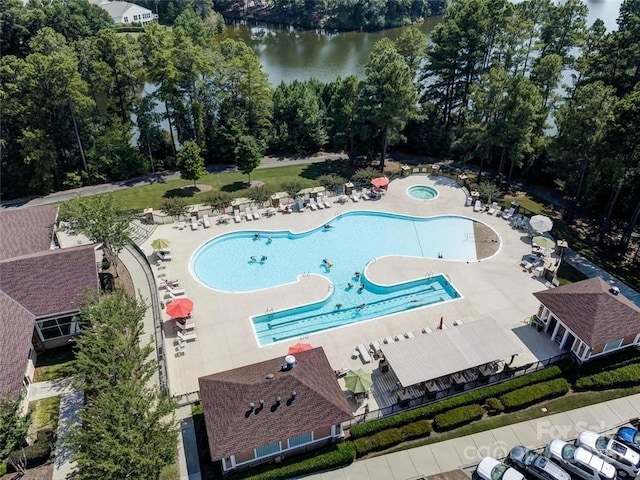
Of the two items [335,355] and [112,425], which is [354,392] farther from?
[112,425]

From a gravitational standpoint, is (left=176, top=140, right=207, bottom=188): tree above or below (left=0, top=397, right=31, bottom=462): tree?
above

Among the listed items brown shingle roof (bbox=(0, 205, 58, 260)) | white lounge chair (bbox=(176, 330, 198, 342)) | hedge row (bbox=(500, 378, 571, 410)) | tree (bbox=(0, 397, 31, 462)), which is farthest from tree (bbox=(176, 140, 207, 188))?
hedge row (bbox=(500, 378, 571, 410))

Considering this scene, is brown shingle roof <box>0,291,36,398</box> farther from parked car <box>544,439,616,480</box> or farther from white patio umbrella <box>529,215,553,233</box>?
white patio umbrella <box>529,215,553,233</box>

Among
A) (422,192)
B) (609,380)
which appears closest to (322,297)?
(609,380)

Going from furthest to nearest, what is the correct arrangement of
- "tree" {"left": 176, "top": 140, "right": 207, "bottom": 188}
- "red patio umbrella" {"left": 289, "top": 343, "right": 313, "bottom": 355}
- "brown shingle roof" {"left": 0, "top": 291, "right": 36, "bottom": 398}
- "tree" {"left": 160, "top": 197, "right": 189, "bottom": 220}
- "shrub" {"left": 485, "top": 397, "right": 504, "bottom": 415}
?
"tree" {"left": 176, "top": 140, "right": 207, "bottom": 188} < "tree" {"left": 160, "top": 197, "right": 189, "bottom": 220} < "red patio umbrella" {"left": 289, "top": 343, "right": 313, "bottom": 355} < "shrub" {"left": 485, "top": 397, "right": 504, "bottom": 415} < "brown shingle roof" {"left": 0, "top": 291, "right": 36, "bottom": 398}

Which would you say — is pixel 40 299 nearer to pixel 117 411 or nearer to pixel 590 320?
pixel 117 411

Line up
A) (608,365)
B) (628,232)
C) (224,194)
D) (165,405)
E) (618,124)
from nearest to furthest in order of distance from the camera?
(165,405) < (608,365) < (618,124) < (628,232) < (224,194)

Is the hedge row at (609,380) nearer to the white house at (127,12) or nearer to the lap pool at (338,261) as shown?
the lap pool at (338,261)

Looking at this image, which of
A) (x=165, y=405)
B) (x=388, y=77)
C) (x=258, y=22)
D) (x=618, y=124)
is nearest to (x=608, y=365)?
(x=618, y=124)
